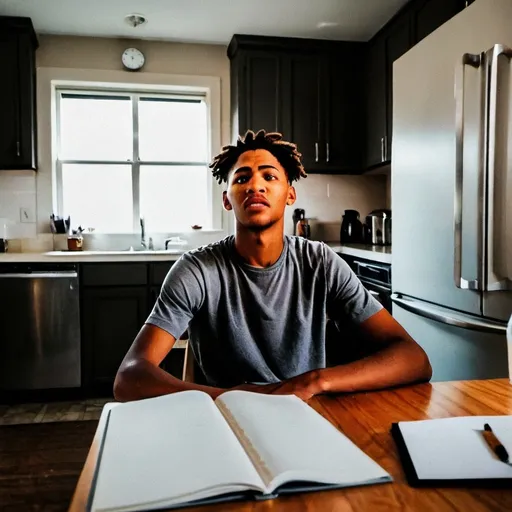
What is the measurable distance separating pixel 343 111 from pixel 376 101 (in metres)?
0.30

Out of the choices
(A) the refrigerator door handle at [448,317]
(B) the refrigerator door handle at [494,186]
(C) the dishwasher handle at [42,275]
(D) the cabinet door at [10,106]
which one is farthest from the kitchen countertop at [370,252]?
(D) the cabinet door at [10,106]

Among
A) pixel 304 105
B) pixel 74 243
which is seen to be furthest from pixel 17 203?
pixel 304 105

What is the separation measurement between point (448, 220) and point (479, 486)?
1534 mm

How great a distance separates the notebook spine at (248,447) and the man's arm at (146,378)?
0.17 m

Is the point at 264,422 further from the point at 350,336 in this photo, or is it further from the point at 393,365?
the point at 350,336

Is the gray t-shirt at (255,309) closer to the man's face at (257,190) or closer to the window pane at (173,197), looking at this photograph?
the man's face at (257,190)

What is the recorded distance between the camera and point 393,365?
1105 mm

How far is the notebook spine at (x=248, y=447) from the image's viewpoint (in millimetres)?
612

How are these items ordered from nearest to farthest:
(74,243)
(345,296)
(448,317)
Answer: (345,296) → (448,317) → (74,243)

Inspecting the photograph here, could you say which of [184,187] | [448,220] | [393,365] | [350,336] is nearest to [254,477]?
[393,365]

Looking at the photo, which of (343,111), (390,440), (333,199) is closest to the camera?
(390,440)

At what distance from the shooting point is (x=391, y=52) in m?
3.37

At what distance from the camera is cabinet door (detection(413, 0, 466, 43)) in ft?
8.72

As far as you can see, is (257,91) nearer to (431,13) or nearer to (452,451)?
(431,13)
